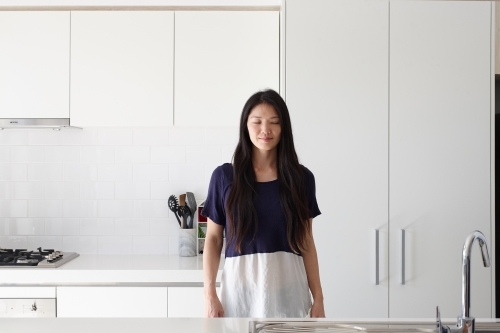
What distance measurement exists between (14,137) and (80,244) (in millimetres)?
779

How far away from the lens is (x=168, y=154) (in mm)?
3295

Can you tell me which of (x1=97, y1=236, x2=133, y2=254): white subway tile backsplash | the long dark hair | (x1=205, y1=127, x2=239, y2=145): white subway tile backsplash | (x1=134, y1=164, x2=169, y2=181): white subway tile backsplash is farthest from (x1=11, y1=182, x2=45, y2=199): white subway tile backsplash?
the long dark hair

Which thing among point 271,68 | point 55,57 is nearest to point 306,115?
point 271,68

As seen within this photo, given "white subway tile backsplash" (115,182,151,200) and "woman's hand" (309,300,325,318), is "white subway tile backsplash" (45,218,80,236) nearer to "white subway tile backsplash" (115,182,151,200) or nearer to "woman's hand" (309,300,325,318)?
"white subway tile backsplash" (115,182,151,200)

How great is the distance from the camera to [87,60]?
9.62 ft

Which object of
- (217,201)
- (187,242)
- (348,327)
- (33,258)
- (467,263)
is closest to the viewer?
(467,263)

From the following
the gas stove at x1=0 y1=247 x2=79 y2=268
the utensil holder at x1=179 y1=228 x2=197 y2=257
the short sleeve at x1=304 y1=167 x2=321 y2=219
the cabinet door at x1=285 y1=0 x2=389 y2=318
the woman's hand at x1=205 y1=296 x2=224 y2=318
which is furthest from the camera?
the utensil holder at x1=179 y1=228 x2=197 y2=257

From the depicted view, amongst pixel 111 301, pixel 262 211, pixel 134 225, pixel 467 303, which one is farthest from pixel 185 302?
pixel 467 303

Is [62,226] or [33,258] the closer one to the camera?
[33,258]

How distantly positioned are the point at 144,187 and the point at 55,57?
92 cm

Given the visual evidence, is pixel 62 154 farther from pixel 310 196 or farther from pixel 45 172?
pixel 310 196

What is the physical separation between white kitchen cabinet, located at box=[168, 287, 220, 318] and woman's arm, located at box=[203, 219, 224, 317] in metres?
0.76

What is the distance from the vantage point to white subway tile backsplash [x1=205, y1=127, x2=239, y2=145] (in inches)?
129

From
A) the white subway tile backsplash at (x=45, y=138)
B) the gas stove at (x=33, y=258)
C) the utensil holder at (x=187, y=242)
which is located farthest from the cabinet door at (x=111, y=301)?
the white subway tile backsplash at (x=45, y=138)
